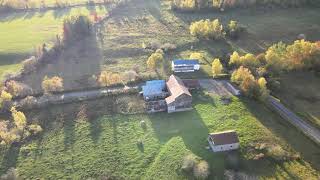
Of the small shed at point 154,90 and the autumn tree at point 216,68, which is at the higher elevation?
the autumn tree at point 216,68

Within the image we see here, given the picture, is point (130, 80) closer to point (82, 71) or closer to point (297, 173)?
point (82, 71)

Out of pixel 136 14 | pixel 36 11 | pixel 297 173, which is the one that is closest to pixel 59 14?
pixel 36 11

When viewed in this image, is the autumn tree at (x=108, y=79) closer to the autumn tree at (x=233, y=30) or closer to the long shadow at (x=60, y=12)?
the autumn tree at (x=233, y=30)

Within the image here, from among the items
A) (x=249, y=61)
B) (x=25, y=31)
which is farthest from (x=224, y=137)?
(x=25, y=31)

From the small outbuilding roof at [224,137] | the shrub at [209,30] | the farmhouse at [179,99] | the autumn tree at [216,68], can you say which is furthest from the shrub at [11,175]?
the shrub at [209,30]

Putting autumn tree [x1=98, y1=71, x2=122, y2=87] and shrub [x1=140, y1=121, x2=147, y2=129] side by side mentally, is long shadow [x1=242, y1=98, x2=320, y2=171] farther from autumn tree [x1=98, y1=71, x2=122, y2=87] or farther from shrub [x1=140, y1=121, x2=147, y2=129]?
autumn tree [x1=98, y1=71, x2=122, y2=87]

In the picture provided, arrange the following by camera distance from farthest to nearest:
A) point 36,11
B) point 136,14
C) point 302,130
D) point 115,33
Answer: point 36,11 < point 136,14 < point 115,33 < point 302,130

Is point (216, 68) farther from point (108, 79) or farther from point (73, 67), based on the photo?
point (73, 67)
